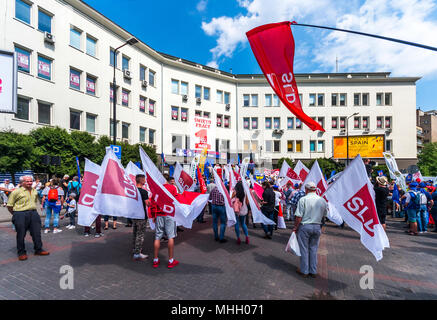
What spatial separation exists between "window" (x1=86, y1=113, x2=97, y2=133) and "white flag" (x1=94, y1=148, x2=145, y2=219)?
64.5ft

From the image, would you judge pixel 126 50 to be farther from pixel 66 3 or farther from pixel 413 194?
pixel 413 194

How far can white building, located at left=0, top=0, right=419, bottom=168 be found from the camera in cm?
1753

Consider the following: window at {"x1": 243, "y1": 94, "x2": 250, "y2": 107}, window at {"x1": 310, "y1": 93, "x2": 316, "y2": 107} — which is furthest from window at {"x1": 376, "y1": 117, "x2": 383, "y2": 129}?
window at {"x1": 243, "y1": 94, "x2": 250, "y2": 107}

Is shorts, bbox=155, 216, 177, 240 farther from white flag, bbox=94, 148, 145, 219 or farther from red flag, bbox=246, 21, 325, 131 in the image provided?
red flag, bbox=246, 21, 325, 131

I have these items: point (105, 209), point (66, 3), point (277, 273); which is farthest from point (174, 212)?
point (66, 3)

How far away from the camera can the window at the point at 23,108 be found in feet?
54.4

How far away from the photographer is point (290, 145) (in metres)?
38.2

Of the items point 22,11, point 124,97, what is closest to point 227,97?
point 124,97

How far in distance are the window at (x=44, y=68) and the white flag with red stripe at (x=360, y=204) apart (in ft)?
72.0

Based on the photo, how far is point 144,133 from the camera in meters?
28.3

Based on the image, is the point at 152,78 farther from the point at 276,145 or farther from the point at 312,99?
the point at 312,99

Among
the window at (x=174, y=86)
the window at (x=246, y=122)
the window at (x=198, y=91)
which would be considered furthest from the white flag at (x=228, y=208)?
the window at (x=246, y=122)

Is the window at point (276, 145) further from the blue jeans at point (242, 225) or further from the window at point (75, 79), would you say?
the blue jeans at point (242, 225)

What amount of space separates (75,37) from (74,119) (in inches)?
285
